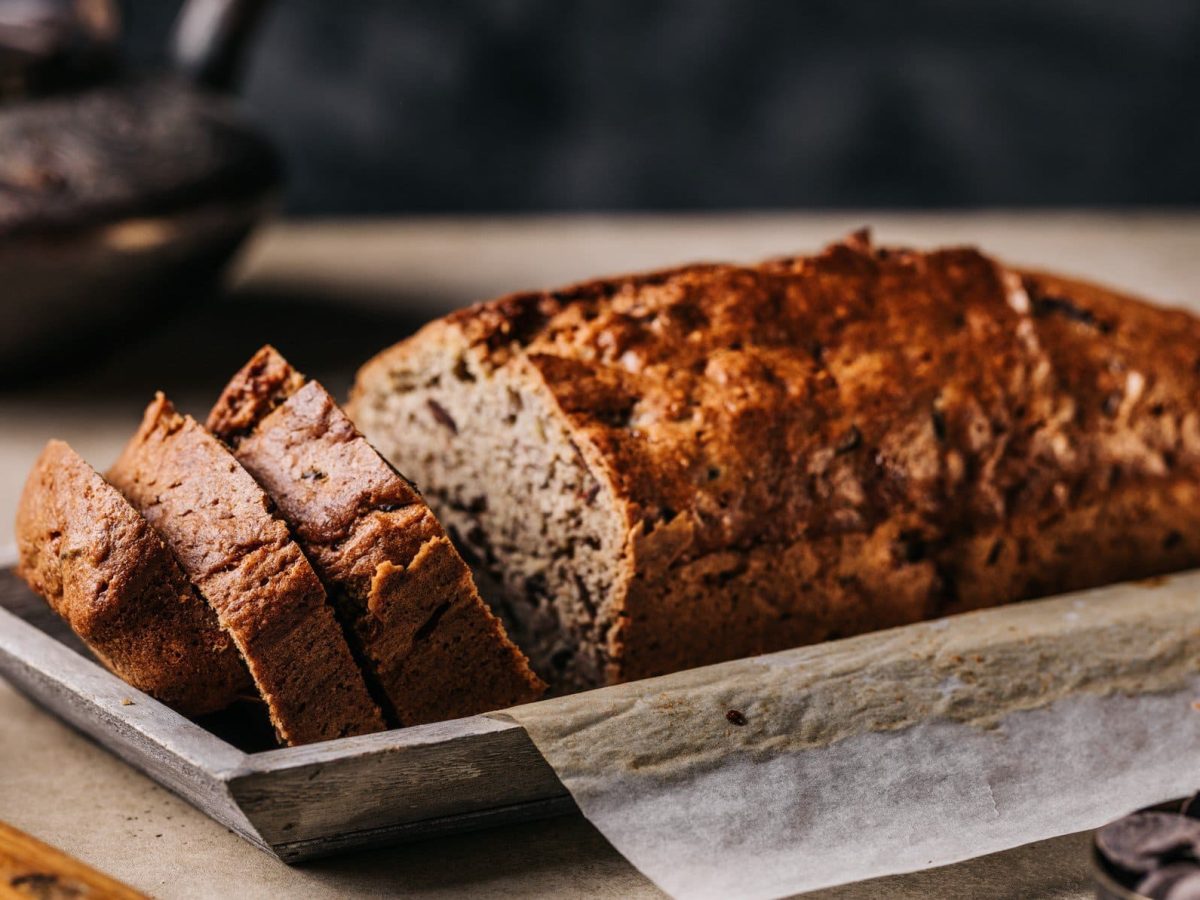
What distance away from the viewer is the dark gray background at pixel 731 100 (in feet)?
19.5

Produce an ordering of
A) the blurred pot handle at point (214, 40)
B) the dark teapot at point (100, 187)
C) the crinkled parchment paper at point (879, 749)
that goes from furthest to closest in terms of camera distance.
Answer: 1. the blurred pot handle at point (214, 40)
2. the dark teapot at point (100, 187)
3. the crinkled parchment paper at point (879, 749)

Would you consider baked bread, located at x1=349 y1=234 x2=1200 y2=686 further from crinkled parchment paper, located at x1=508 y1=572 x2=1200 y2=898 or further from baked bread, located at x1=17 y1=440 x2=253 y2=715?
baked bread, located at x1=17 y1=440 x2=253 y2=715

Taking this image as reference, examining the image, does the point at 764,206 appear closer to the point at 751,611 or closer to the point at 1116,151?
the point at 1116,151

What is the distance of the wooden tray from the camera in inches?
63.7

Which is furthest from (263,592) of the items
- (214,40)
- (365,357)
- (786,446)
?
(214,40)

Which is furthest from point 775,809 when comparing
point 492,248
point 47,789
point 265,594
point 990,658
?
point 492,248

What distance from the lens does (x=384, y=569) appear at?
180 cm

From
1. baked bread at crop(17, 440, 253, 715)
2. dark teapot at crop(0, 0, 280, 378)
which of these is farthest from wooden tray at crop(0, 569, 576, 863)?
dark teapot at crop(0, 0, 280, 378)

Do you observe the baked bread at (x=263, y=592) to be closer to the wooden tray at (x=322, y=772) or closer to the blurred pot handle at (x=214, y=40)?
the wooden tray at (x=322, y=772)

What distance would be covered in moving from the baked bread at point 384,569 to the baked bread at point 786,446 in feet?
0.73

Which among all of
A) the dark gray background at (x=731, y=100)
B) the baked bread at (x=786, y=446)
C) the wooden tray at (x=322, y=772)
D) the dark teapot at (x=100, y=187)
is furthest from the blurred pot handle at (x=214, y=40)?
the wooden tray at (x=322, y=772)

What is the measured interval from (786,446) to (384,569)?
2.11ft

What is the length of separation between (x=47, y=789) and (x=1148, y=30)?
5.38 m

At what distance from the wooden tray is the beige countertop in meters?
0.06
